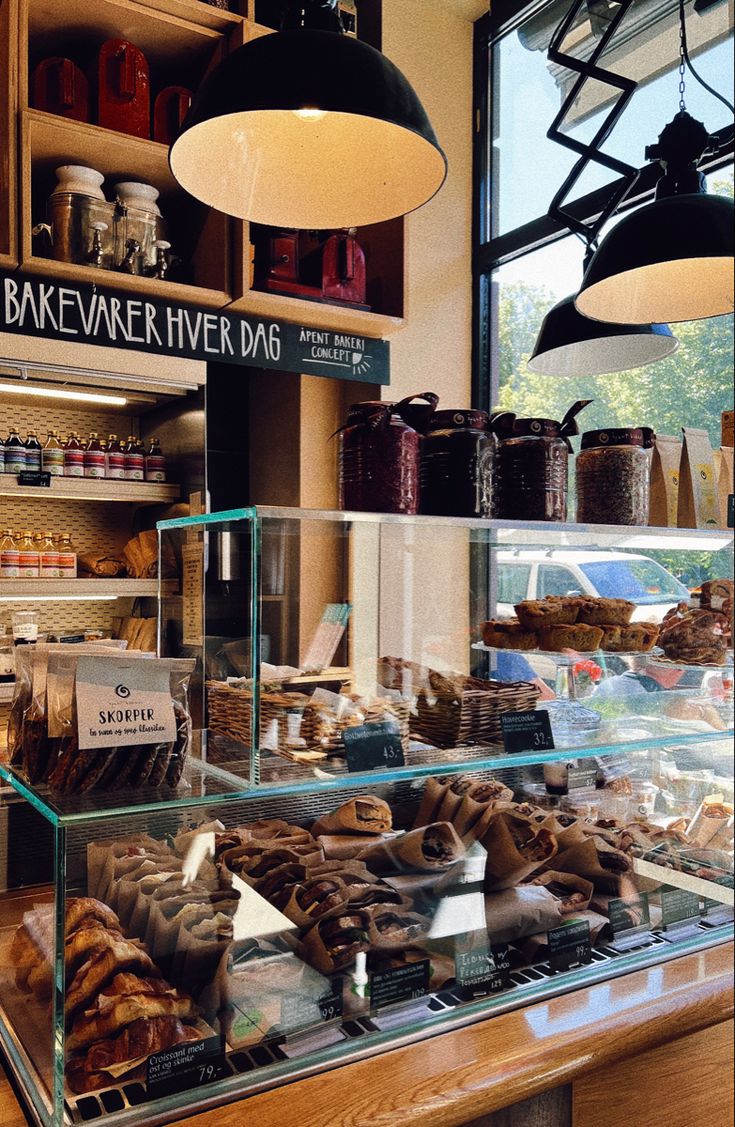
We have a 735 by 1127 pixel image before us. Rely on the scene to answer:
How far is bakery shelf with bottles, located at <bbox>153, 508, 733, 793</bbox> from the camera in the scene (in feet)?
3.83

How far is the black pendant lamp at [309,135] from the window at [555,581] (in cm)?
63

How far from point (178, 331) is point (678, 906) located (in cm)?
220

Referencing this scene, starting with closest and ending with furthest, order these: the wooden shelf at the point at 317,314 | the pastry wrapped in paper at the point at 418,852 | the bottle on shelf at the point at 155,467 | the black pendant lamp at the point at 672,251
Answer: the pastry wrapped in paper at the point at 418,852 → the black pendant lamp at the point at 672,251 → the wooden shelf at the point at 317,314 → the bottle on shelf at the point at 155,467

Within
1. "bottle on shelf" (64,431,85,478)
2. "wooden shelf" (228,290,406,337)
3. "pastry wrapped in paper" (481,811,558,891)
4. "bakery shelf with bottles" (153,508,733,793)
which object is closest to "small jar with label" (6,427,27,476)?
"bottle on shelf" (64,431,85,478)

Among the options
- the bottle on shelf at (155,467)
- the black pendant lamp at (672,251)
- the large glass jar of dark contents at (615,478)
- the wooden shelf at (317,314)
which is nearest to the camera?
the black pendant lamp at (672,251)

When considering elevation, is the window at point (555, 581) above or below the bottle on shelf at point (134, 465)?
below

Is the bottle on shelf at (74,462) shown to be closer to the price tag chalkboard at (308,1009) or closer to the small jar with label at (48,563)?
the small jar with label at (48,563)

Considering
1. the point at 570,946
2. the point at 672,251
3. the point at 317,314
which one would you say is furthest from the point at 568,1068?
the point at 317,314

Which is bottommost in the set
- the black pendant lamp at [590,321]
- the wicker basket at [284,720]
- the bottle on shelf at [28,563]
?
the wicker basket at [284,720]

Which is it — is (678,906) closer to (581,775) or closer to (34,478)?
(581,775)

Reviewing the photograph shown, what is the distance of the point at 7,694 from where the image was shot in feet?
8.99

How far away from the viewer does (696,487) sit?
1.68 metres

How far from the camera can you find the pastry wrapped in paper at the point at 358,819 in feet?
4.33

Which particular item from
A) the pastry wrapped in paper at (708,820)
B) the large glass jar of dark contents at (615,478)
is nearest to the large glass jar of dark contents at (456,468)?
the large glass jar of dark contents at (615,478)
